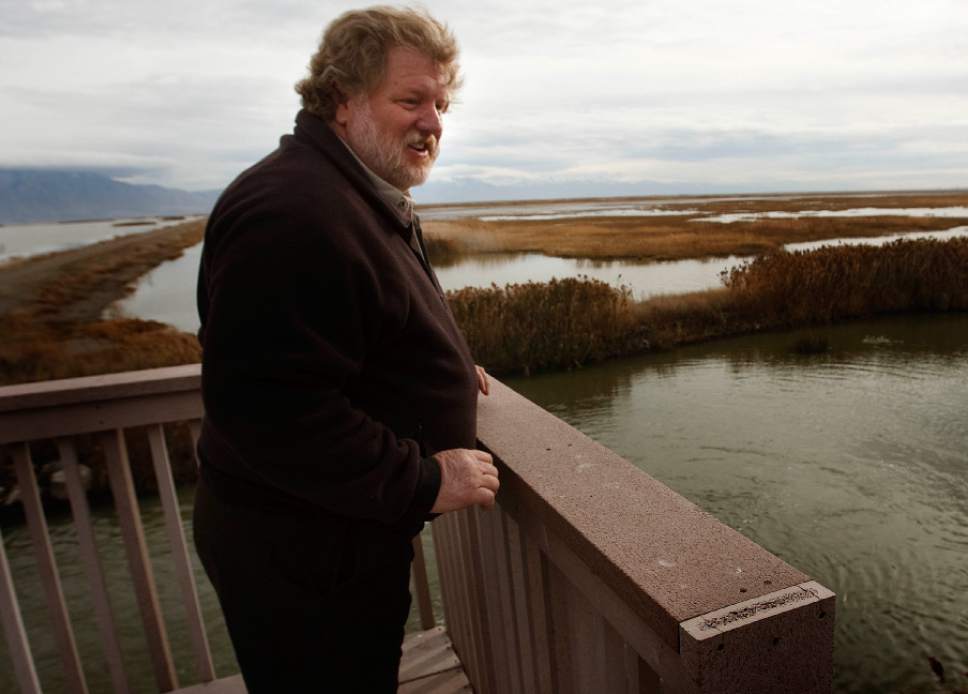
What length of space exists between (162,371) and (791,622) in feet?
5.21

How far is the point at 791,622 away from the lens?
66 centimetres

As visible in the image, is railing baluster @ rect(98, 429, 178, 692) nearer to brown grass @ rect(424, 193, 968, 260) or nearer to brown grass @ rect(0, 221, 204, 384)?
brown grass @ rect(0, 221, 204, 384)

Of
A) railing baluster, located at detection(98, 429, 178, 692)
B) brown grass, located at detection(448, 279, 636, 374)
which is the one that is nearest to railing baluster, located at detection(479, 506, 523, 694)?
railing baluster, located at detection(98, 429, 178, 692)

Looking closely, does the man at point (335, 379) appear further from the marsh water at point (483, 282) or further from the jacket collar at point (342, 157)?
the marsh water at point (483, 282)

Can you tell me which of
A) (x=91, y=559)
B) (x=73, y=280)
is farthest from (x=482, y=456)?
(x=73, y=280)

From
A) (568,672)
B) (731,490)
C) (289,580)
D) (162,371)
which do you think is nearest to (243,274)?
(289,580)

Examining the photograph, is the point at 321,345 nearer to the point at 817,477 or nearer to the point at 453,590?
the point at 453,590

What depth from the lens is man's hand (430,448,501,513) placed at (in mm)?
997

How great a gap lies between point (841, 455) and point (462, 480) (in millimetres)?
6677

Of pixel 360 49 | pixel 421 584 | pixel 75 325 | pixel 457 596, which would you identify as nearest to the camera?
pixel 360 49

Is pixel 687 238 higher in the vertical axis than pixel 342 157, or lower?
lower

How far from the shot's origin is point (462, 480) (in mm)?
1007

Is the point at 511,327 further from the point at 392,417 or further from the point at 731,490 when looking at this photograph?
the point at 392,417

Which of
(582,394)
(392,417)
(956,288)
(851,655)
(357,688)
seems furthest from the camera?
(956,288)
